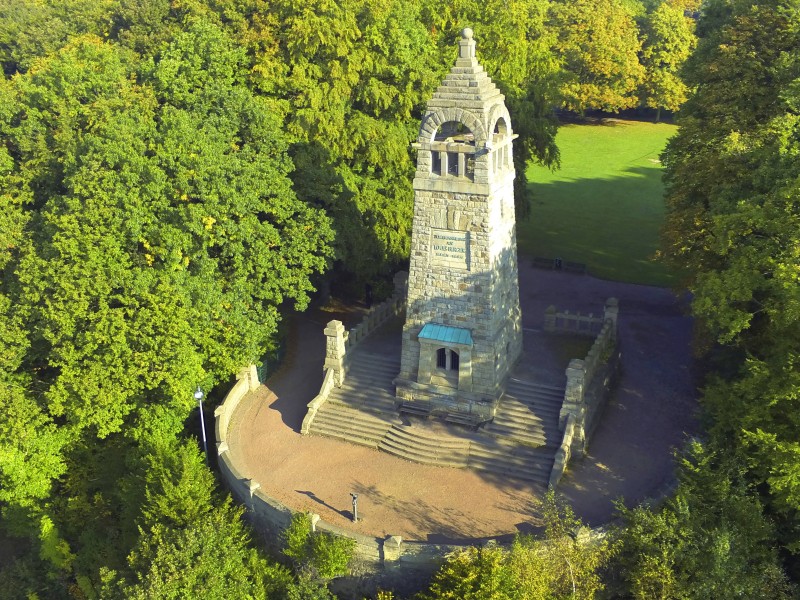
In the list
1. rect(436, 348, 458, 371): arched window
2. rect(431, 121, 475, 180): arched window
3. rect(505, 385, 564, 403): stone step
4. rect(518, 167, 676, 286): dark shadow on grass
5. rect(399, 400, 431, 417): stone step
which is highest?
rect(431, 121, 475, 180): arched window

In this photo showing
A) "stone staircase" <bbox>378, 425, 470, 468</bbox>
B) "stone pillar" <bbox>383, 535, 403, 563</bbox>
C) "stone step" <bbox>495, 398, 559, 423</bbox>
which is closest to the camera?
"stone pillar" <bbox>383, 535, 403, 563</bbox>

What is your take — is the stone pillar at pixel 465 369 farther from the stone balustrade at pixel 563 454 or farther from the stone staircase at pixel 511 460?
the stone balustrade at pixel 563 454

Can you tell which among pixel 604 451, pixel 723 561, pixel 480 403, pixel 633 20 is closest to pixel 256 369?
pixel 480 403

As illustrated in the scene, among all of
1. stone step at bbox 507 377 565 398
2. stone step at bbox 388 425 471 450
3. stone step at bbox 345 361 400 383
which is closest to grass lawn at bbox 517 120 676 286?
stone step at bbox 507 377 565 398

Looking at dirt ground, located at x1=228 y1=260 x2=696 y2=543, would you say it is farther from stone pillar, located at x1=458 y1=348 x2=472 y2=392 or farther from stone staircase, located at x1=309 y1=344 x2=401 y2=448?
stone pillar, located at x1=458 y1=348 x2=472 y2=392

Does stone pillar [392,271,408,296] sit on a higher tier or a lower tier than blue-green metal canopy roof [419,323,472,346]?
higher
